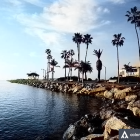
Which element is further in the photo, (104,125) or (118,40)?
(118,40)

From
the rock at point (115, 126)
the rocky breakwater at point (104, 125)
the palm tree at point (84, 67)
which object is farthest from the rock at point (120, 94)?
the palm tree at point (84, 67)

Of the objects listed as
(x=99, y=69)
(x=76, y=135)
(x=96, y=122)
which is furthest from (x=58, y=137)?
(x=99, y=69)

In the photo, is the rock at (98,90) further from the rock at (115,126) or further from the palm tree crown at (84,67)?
the rock at (115,126)

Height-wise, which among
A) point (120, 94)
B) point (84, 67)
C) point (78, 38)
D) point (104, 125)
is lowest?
point (104, 125)

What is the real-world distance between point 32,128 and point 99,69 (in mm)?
62324

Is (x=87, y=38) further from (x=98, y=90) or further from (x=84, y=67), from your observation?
(x=98, y=90)

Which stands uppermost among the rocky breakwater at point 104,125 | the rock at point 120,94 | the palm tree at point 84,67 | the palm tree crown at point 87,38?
the palm tree crown at point 87,38

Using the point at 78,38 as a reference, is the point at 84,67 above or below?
below

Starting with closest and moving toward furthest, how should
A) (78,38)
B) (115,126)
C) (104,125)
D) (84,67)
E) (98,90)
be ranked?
(115,126) → (104,125) → (98,90) → (84,67) → (78,38)

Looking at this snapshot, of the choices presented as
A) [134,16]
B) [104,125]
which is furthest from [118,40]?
[104,125]

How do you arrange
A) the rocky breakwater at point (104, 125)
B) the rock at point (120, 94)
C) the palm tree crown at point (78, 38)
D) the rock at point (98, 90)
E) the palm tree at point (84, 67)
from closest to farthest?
the rocky breakwater at point (104, 125) < the rock at point (120, 94) < the rock at point (98, 90) < the palm tree at point (84, 67) < the palm tree crown at point (78, 38)

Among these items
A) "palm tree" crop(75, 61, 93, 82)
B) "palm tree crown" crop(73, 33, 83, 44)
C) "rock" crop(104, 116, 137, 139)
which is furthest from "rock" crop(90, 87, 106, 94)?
"palm tree crown" crop(73, 33, 83, 44)

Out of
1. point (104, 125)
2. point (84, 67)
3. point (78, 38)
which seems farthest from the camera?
point (78, 38)

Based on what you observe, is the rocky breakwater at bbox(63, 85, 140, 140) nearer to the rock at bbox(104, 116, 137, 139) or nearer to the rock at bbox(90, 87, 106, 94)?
the rock at bbox(104, 116, 137, 139)
